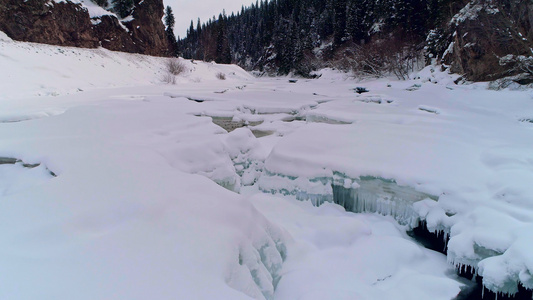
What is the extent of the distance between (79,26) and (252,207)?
2374 cm

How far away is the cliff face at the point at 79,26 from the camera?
15948 millimetres

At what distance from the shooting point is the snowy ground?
168 centimetres

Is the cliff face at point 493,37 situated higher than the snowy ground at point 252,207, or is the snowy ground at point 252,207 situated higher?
the cliff face at point 493,37

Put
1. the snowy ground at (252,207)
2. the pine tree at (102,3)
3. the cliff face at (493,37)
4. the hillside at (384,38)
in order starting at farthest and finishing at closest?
the pine tree at (102,3) < the hillside at (384,38) < the cliff face at (493,37) < the snowy ground at (252,207)

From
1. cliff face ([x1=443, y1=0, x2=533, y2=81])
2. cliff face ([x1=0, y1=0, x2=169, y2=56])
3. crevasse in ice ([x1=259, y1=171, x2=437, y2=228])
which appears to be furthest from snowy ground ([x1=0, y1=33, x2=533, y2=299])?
cliff face ([x1=0, y1=0, x2=169, y2=56])

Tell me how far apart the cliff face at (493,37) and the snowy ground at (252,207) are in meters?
6.48

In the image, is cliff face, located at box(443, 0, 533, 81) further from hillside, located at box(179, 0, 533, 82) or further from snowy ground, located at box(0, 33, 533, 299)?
snowy ground, located at box(0, 33, 533, 299)

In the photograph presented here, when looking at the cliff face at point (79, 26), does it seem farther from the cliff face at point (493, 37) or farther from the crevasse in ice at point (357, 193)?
the cliff face at point (493, 37)

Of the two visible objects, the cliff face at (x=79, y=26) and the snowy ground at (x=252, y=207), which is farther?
the cliff face at (x=79, y=26)

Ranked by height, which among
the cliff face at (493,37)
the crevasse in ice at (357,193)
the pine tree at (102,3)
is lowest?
the crevasse in ice at (357,193)

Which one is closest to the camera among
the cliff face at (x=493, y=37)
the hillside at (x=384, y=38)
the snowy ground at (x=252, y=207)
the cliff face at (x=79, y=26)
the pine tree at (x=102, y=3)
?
the snowy ground at (x=252, y=207)

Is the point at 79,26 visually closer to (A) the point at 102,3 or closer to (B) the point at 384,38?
(A) the point at 102,3

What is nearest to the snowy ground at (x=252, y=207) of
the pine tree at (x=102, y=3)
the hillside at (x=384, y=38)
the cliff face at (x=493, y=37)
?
the cliff face at (x=493, y=37)

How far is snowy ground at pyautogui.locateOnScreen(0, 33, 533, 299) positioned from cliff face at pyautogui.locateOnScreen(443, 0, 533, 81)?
6485mm
